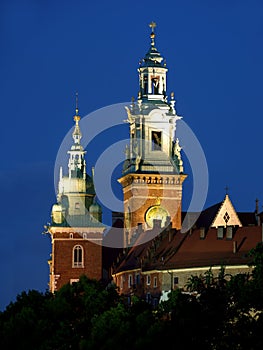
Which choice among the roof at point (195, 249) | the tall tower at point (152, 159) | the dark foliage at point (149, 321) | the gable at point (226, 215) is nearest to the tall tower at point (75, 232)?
the roof at point (195, 249)

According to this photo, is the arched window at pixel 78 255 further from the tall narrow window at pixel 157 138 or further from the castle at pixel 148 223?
the tall narrow window at pixel 157 138

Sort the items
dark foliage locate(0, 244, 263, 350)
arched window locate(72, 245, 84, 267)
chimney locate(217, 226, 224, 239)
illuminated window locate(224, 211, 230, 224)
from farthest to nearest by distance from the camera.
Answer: illuminated window locate(224, 211, 230, 224) → arched window locate(72, 245, 84, 267) → chimney locate(217, 226, 224, 239) → dark foliage locate(0, 244, 263, 350)

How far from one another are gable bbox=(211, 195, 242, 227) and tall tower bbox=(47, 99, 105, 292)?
1194cm

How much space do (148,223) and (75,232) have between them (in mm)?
11798

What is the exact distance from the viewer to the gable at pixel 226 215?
575 feet

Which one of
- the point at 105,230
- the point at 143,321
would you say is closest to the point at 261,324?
the point at 143,321

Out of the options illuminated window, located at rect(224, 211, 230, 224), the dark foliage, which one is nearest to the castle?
illuminated window, located at rect(224, 211, 230, 224)

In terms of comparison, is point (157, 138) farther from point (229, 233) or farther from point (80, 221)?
point (229, 233)

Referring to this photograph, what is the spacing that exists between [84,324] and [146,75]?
2378 inches

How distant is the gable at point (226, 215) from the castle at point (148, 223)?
0.28ft

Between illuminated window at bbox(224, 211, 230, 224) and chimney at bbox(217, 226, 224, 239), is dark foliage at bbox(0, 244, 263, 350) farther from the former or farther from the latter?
illuminated window at bbox(224, 211, 230, 224)

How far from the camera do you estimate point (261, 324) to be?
114562mm

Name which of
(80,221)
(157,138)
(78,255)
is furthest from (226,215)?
(80,221)

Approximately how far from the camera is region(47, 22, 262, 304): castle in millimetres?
155875
